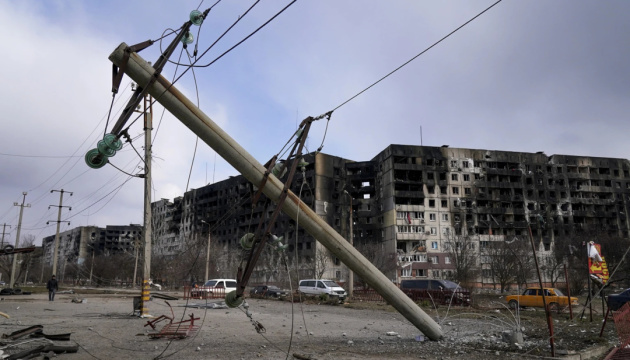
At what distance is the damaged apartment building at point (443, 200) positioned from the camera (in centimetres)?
8150

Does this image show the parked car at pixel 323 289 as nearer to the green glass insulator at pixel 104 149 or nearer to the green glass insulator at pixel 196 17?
the green glass insulator at pixel 104 149

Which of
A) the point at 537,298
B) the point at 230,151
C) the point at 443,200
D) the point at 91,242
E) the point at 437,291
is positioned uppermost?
the point at 443,200

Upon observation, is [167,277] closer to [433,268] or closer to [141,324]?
[433,268]

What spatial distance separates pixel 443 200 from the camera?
85.7 m

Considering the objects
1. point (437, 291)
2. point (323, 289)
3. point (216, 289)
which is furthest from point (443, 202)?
point (216, 289)

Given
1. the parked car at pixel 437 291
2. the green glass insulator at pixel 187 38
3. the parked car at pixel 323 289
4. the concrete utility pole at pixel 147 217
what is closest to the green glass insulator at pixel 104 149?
the green glass insulator at pixel 187 38

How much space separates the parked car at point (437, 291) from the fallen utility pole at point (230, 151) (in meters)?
17.0

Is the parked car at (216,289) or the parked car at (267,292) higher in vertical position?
the parked car at (216,289)

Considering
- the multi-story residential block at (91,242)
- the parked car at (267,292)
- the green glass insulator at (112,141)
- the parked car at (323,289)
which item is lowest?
the parked car at (267,292)

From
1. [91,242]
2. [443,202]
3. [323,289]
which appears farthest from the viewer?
[91,242]

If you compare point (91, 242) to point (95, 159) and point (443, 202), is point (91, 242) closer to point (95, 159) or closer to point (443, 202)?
point (443, 202)

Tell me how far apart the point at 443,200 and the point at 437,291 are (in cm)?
6236

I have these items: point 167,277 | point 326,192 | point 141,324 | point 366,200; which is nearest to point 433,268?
point 366,200

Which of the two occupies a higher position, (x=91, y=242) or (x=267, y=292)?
(x=91, y=242)
